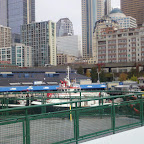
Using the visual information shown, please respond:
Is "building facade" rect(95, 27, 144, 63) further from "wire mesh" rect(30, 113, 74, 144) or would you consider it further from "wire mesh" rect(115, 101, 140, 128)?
"wire mesh" rect(30, 113, 74, 144)

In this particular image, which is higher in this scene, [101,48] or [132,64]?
[101,48]

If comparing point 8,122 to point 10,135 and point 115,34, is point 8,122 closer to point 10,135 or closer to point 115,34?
point 10,135

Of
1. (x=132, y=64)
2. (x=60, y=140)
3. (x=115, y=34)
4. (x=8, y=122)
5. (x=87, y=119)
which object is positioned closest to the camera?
(x=8, y=122)

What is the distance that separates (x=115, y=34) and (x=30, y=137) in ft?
414

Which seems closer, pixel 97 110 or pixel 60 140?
pixel 60 140

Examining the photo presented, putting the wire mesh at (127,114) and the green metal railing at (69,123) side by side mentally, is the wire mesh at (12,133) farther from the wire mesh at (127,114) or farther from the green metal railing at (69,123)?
the wire mesh at (127,114)

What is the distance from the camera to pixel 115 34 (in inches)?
5044

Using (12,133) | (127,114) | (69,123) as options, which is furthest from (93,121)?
(12,133)

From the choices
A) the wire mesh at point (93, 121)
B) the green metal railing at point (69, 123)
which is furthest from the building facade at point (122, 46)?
the wire mesh at point (93, 121)

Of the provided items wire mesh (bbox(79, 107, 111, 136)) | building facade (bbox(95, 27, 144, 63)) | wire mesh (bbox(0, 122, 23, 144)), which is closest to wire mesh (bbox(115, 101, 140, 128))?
wire mesh (bbox(79, 107, 111, 136))

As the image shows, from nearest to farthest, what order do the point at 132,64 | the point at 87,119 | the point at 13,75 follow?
the point at 87,119, the point at 13,75, the point at 132,64

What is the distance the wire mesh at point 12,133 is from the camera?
5.26 m

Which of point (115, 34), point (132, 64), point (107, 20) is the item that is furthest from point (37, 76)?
point (107, 20)

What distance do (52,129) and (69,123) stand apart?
1.92 feet
